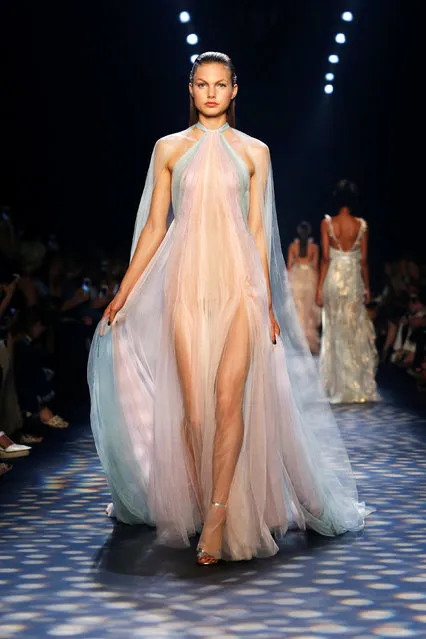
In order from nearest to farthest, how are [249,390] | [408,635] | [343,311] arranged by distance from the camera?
[408,635], [249,390], [343,311]

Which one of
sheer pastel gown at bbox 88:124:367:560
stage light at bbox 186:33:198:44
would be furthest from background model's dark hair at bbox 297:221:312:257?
sheer pastel gown at bbox 88:124:367:560

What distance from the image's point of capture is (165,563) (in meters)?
3.89

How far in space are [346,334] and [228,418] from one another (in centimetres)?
550

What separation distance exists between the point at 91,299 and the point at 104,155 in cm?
369

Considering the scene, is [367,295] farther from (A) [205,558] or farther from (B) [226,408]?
(A) [205,558]

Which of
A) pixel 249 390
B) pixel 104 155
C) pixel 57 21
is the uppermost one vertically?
pixel 57 21

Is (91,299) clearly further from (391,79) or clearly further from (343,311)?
(391,79)

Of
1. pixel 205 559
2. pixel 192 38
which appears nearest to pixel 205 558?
pixel 205 559

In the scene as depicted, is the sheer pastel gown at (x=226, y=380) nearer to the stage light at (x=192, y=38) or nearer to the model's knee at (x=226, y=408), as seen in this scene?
the model's knee at (x=226, y=408)

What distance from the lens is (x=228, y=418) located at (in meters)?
4.04

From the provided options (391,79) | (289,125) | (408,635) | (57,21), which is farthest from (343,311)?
(289,125)

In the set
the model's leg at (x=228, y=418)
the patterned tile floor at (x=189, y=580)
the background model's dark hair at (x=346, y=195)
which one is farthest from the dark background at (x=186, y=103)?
the model's leg at (x=228, y=418)

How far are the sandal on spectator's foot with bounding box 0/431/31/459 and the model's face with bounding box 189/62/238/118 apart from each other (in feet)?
8.55

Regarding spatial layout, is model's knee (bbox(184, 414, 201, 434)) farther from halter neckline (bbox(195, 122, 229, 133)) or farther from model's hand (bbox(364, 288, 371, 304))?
model's hand (bbox(364, 288, 371, 304))
